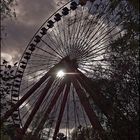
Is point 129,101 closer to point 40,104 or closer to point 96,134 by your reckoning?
point 96,134

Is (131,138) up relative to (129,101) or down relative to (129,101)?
down

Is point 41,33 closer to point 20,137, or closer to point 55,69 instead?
point 55,69

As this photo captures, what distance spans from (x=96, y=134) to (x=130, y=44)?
6.76 metres

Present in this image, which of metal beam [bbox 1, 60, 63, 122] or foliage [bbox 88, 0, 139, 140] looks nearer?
foliage [bbox 88, 0, 139, 140]

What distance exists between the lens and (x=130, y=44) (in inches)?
326

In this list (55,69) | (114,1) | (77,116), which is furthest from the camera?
(55,69)

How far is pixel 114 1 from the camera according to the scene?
8.88 meters

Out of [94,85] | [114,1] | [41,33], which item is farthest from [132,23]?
[41,33]

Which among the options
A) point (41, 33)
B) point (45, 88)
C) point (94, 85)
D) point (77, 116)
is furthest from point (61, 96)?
point (94, 85)

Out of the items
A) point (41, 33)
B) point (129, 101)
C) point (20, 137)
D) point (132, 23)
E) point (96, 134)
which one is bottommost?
point (20, 137)

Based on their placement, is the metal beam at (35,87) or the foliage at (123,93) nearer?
the foliage at (123,93)

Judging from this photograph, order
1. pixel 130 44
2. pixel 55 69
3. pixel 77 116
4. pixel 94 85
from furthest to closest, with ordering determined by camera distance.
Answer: pixel 55 69, pixel 77 116, pixel 94 85, pixel 130 44

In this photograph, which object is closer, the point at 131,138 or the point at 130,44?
the point at 130,44

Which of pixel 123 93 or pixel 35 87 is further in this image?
pixel 35 87
